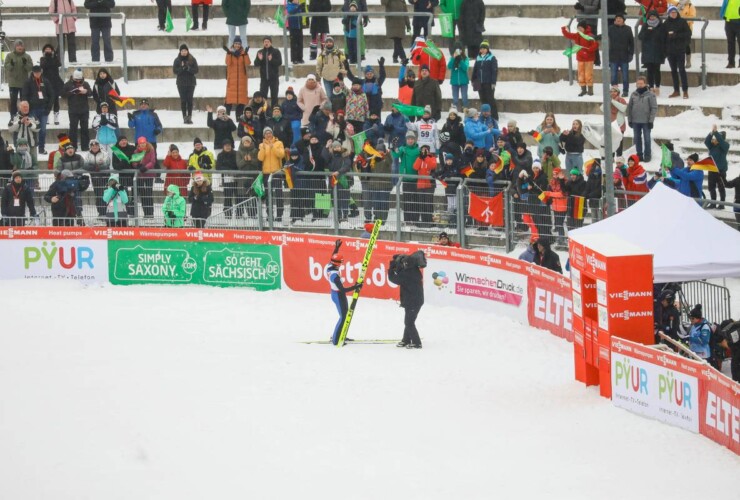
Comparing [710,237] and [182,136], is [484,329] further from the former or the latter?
[182,136]

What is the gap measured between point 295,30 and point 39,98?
5.75 meters

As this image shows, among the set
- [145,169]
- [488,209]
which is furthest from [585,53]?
[145,169]

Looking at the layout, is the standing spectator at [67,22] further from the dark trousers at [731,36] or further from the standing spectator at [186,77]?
the dark trousers at [731,36]

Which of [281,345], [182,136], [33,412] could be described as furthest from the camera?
[182,136]

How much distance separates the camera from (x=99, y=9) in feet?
114

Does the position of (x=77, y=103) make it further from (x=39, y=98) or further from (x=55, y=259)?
(x=55, y=259)

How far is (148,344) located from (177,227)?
4.66 metres

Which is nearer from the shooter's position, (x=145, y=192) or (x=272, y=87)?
(x=145, y=192)

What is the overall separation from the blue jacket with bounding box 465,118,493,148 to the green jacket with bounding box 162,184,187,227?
5335 mm

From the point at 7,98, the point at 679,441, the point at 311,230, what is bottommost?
the point at 679,441

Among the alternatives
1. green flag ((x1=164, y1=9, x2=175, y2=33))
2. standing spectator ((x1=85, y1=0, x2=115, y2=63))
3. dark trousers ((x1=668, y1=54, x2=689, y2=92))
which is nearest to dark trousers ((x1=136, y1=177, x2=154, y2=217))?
standing spectator ((x1=85, y1=0, x2=115, y2=63))

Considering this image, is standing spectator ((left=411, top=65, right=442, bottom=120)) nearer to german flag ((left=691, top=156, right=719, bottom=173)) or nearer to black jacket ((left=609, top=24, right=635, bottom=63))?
black jacket ((left=609, top=24, right=635, bottom=63))

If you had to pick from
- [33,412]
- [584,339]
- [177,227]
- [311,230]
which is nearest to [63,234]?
[177,227]

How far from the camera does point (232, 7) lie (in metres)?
33.6
